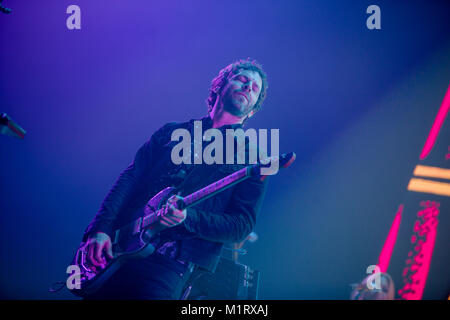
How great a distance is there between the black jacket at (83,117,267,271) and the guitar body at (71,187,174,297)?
0.29 feet

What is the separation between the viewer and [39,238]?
2758mm

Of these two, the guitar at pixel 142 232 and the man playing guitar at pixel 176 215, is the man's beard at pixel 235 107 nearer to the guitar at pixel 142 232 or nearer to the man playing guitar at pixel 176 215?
the man playing guitar at pixel 176 215

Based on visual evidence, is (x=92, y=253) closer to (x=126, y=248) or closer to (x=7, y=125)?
(x=126, y=248)

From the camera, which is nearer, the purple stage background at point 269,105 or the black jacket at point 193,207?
the black jacket at point 193,207

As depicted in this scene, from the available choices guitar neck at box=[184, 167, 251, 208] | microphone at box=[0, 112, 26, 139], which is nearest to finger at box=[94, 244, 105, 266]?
guitar neck at box=[184, 167, 251, 208]

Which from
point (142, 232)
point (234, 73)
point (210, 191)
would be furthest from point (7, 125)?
point (234, 73)

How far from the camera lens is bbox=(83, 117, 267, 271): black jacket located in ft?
5.40

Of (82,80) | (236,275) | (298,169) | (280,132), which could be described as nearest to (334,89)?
(280,132)

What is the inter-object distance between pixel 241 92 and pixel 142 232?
48.8 inches

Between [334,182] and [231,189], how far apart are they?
1.44 meters

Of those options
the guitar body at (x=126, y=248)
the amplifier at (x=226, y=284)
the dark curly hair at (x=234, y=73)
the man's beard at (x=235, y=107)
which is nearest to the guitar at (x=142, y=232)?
the guitar body at (x=126, y=248)

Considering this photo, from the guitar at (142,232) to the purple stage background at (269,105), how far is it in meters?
1.18

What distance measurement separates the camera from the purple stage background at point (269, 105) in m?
2.82
